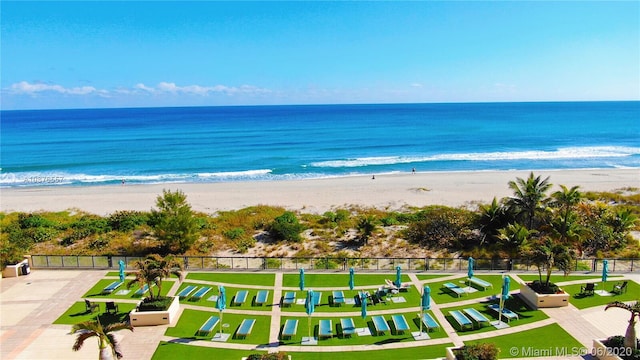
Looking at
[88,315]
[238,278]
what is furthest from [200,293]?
[88,315]

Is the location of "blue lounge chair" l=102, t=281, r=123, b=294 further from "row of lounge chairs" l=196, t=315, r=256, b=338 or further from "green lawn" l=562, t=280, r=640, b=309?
"green lawn" l=562, t=280, r=640, b=309

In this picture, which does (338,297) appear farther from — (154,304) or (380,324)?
(154,304)

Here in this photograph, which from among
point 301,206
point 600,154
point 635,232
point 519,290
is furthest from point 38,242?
point 600,154

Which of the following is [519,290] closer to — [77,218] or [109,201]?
[77,218]

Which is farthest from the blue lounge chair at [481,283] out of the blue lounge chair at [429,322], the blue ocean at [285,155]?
the blue ocean at [285,155]

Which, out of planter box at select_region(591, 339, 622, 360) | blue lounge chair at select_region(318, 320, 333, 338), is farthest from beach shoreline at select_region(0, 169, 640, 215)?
planter box at select_region(591, 339, 622, 360)

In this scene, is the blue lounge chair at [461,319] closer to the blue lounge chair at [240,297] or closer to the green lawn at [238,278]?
the green lawn at [238,278]

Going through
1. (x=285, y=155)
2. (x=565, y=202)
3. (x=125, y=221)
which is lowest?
(x=125, y=221)
